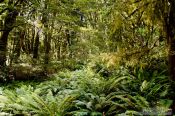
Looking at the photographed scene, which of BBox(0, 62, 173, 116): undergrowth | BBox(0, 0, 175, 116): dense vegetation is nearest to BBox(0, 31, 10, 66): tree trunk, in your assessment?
BBox(0, 0, 175, 116): dense vegetation

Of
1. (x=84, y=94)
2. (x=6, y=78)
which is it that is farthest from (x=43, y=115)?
(x=6, y=78)

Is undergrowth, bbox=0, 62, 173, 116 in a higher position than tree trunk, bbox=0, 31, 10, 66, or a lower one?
lower

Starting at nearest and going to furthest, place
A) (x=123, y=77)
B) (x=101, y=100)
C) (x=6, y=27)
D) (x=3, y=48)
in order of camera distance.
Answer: (x=101, y=100)
(x=123, y=77)
(x=6, y=27)
(x=3, y=48)

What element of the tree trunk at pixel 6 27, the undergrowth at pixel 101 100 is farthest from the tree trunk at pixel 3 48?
the undergrowth at pixel 101 100

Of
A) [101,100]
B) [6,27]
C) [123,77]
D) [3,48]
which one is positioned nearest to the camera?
[101,100]

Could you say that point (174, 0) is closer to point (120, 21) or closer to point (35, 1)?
point (120, 21)

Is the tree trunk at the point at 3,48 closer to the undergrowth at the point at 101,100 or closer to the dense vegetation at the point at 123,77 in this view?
the dense vegetation at the point at 123,77

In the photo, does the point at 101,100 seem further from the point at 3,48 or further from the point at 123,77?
the point at 3,48

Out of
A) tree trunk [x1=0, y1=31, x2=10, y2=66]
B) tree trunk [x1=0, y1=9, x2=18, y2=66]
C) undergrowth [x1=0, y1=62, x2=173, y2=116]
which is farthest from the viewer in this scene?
tree trunk [x1=0, y1=31, x2=10, y2=66]

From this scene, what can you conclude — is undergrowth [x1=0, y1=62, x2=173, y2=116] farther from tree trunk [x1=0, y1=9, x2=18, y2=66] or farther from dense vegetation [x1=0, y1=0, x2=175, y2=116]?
tree trunk [x1=0, y1=9, x2=18, y2=66]

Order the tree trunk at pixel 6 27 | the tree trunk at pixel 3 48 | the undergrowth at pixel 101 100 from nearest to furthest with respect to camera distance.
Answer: the undergrowth at pixel 101 100 < the tree trunk at pixel 6 27 < the tree trunk at pixel 3 48

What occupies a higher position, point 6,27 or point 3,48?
point 6,27

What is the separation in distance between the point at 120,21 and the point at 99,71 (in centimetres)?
541

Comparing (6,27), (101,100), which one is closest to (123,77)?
(101,100)
